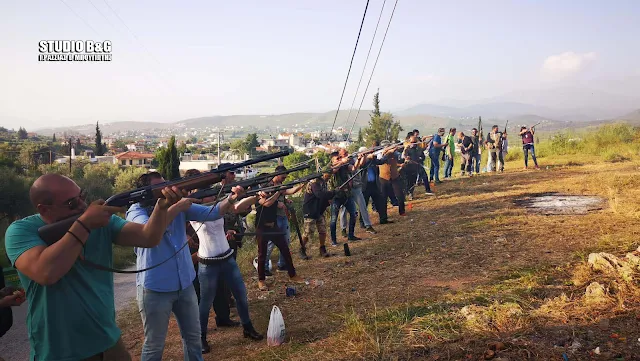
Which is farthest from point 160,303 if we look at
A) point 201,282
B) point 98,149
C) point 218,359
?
point 98,149

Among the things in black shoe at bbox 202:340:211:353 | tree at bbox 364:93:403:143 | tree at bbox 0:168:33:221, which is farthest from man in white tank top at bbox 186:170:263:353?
tree at bbox 364:93:403:143

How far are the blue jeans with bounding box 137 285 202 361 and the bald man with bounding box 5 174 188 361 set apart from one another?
2.51ft

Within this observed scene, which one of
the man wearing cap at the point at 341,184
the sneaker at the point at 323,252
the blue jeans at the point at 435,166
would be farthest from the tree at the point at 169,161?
the sneaker at the point at 323,252

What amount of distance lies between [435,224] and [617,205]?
11.4 feet

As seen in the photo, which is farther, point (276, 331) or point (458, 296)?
point (458, 296)

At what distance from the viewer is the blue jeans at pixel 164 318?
3.44 m

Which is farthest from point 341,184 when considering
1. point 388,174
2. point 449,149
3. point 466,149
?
point 466,149

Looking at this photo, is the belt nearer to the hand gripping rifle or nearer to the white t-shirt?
the white t-shirt

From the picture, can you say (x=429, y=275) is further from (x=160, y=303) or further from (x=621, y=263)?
(x=160, y=303)

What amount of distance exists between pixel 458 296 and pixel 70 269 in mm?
4225

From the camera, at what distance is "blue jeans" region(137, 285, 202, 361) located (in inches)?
136

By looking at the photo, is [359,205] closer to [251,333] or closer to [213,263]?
[251,333]

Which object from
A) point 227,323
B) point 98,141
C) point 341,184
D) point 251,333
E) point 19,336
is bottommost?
point 19,336

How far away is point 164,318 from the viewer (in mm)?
3498
